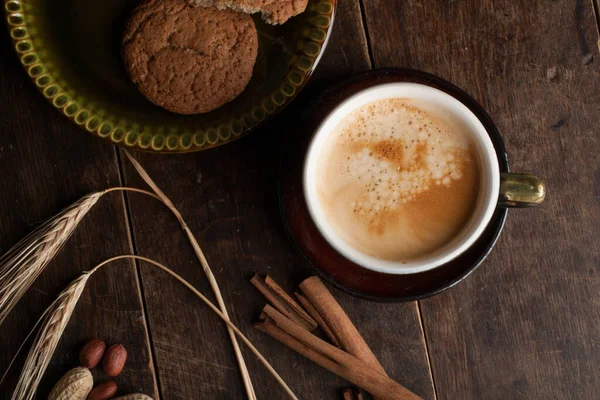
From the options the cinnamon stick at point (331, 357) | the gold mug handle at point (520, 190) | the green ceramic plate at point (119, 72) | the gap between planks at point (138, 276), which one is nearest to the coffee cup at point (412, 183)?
the gold mug handle at point (520, 190)

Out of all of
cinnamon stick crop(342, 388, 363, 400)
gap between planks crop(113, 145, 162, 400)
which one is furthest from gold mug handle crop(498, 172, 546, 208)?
gap between planks crop(113, 145, 162, 400)

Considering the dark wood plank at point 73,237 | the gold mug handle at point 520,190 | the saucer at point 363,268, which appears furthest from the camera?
the dark wood plank at point 73,237

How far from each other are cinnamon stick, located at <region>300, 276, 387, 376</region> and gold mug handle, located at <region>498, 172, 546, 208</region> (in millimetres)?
374

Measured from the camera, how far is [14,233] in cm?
115

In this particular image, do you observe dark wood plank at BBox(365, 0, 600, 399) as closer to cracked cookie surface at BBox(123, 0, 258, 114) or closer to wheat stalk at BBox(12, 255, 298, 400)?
cracked cookie surface at BBox(123, 0, 258, 114)

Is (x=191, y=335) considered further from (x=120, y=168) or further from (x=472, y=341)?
(x=472, y=341)

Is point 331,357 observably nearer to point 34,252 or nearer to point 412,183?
point 412,183

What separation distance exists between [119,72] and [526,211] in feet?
2.65

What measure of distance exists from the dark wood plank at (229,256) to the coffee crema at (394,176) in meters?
0.21

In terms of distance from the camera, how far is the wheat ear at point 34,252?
3.56 ft

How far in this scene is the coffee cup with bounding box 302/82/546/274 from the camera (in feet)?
3.09

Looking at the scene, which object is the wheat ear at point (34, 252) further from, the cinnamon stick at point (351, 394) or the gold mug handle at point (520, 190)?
the gold mug handle at point (520, 190)

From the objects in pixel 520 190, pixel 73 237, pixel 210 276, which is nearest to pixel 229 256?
pixel 210 276

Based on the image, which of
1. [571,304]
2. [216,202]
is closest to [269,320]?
[216,202]
